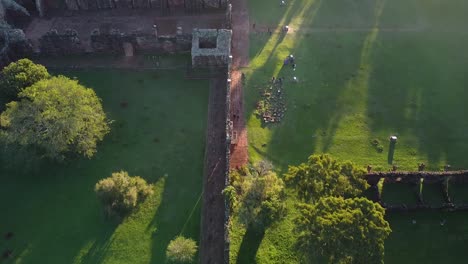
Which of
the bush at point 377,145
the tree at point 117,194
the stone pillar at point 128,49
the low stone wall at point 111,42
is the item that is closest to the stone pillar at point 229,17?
the low stone wall at point 111,42

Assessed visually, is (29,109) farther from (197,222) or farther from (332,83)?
(332,83)

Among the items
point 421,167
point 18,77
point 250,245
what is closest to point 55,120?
point 18,77

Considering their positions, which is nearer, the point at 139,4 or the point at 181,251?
the point at 181,251

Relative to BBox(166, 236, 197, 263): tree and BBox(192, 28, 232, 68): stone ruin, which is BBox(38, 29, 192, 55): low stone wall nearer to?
BBox(192, 28, 232, 68): stone ruin

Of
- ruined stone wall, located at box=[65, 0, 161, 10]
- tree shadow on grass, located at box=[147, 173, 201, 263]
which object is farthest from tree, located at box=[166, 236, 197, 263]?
ruined stone wall, located at box=[65, 0, 161, 10]

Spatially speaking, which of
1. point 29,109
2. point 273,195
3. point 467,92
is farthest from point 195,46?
point 467,92

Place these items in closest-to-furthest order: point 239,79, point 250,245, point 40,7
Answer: point 250,245 < point 239,79 < point 40,7

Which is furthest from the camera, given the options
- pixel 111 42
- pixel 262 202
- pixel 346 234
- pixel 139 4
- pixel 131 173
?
pixel 139 4

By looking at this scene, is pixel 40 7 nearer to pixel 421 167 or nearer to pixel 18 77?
pixel 18 77
